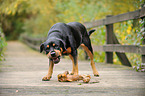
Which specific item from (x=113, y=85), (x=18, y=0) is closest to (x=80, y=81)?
(x=113, y=85)

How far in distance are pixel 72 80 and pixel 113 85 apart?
2.42 feet

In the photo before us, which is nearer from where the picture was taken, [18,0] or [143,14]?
[143,14]

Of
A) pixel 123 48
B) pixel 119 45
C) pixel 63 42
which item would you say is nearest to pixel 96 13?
pixel 119 45

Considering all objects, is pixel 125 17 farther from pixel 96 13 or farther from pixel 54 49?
pixel 96 13

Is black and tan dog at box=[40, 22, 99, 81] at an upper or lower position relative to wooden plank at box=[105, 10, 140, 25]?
lower

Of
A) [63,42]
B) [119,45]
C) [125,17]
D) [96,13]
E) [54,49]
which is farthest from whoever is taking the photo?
[96,13]

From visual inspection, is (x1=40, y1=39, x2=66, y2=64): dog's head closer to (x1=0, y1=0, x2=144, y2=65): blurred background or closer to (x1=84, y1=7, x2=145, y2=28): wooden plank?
(x1=0, y1=0, x2=144, y2=65): blurred background

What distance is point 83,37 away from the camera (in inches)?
184

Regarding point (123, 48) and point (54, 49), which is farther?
point (123, 48)

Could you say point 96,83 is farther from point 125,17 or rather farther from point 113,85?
point 125,17

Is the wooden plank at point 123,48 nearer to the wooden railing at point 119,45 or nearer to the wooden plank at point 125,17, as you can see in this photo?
the wooden railing at point 119,45

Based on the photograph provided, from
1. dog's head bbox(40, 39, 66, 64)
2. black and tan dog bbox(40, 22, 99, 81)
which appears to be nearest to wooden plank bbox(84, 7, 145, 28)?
black and tan dog bbox(40, 22, 99, 81)

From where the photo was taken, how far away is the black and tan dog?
11.5 ft

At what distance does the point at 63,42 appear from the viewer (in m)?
3.63
